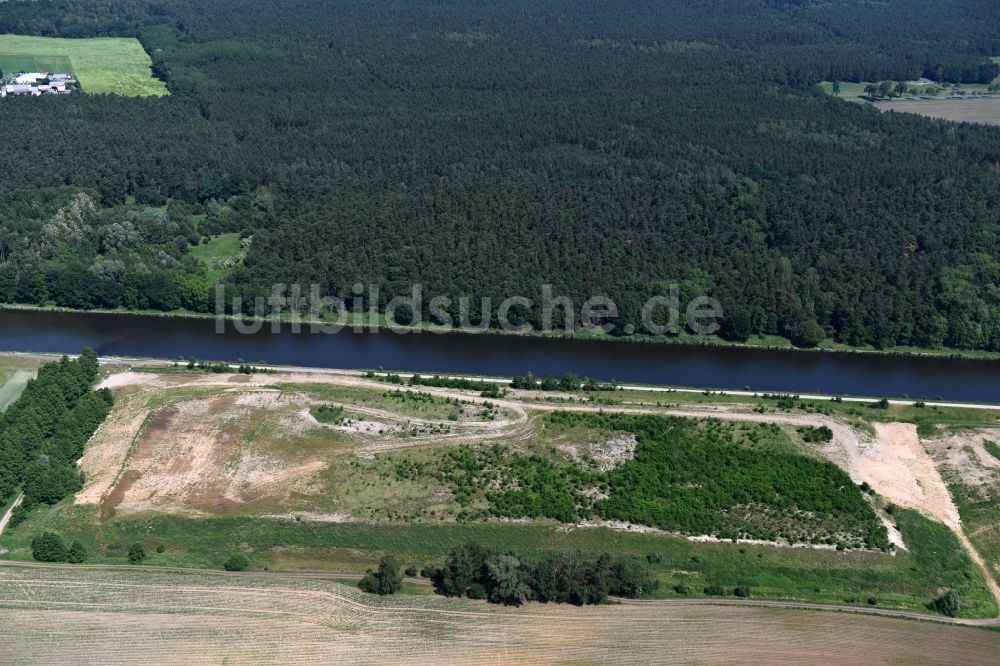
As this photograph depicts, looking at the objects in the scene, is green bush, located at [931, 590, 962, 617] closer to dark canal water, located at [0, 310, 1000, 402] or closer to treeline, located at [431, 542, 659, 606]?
treeline, located at [431, 542, 659, 606]

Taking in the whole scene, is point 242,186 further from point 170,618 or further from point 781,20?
point 781,20

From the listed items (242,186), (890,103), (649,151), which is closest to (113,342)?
(242,186)

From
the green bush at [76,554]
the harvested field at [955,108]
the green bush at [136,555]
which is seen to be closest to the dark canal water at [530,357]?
the green bush at [136,555]

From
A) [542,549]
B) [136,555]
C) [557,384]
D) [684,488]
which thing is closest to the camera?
[136,555]

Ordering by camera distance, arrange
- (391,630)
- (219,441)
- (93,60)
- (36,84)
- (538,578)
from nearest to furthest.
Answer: (391,630) → (538,578) → (219,441) → (36,84) → (93,60)

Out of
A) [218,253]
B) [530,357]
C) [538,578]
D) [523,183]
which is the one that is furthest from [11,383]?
[523,183]

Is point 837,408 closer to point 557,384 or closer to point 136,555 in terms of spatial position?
point 557,384

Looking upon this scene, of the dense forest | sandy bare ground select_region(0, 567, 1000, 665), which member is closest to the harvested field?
the dense forest
